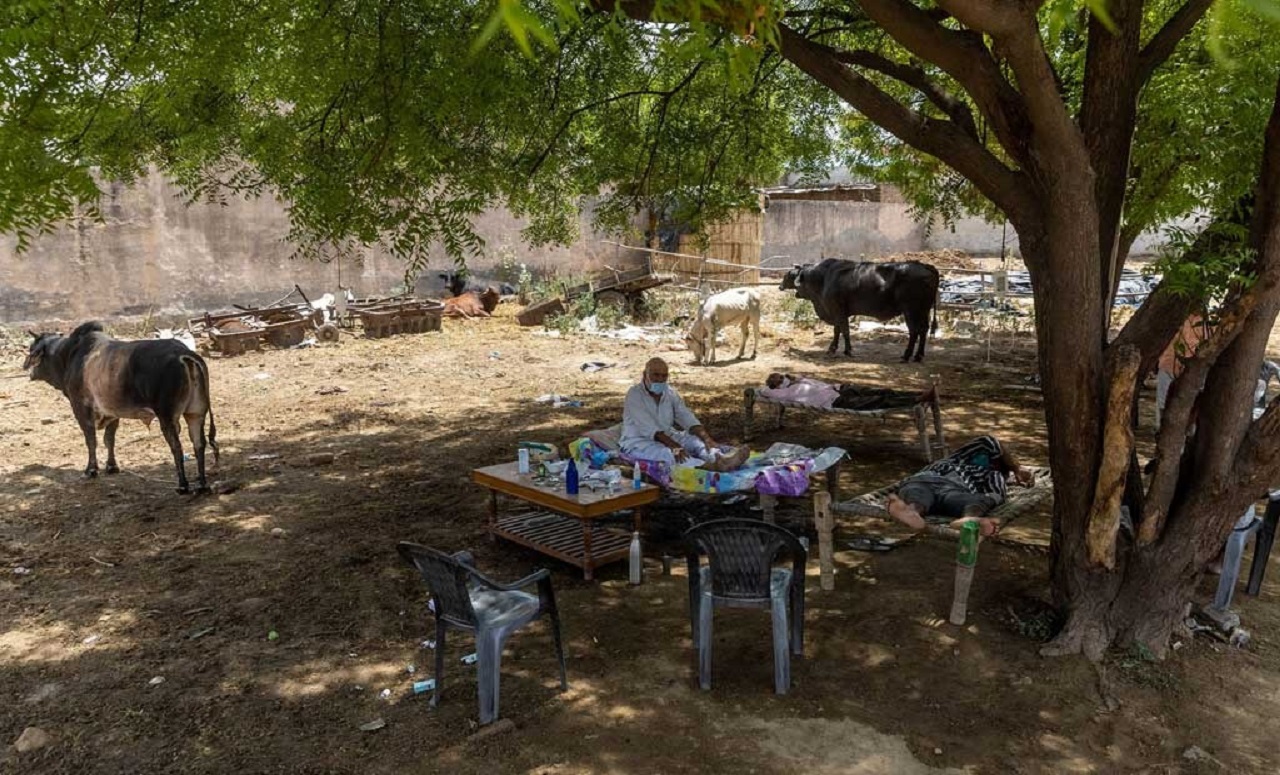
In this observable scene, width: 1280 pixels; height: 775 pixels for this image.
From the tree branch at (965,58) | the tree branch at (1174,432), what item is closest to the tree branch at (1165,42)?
the tree branch at (965,58)

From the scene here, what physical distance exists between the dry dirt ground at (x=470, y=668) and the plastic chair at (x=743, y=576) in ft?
0.67

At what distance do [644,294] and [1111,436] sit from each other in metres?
15.0

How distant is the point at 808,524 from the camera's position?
23.6ft

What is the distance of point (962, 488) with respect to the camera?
20.3ft

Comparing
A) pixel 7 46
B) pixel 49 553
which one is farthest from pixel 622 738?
pixel 49 553

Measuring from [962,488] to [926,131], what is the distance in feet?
8.21

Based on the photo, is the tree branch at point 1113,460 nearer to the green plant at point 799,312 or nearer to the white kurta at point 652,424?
the white kurta at point 652,424

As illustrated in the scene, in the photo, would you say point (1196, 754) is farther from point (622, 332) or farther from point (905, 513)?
point (622, 332)

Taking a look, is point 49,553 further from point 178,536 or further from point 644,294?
point 644,294

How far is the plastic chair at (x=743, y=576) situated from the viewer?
4.55m

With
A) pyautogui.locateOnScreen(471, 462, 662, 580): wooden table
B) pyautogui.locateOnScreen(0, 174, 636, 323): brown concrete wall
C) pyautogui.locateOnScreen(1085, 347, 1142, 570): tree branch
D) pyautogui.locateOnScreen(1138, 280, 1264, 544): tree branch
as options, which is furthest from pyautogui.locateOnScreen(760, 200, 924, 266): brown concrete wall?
pyautogui.locateOnScreen(1085, 347, 1142, 570): tree branch

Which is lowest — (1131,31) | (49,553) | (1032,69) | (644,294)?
(49,553)

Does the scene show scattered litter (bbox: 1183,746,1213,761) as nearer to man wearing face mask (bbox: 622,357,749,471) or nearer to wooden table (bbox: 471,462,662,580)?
wooden table (bbox: 471,462,662,580)

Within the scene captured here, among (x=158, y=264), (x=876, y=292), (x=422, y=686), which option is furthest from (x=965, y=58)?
(x=158, y=264)
